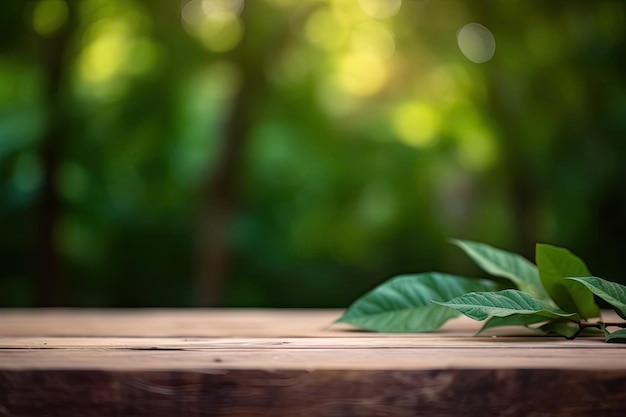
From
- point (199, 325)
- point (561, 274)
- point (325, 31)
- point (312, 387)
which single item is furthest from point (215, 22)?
point (312, 387)

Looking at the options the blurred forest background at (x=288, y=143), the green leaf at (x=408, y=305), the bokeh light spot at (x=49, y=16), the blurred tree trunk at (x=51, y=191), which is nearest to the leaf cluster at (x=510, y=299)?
the green leaf at (x=408, y=305)

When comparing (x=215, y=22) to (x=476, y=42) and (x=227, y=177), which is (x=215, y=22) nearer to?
(x=227, y=177)

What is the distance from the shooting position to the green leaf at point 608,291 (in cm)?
43

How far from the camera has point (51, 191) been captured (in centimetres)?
158

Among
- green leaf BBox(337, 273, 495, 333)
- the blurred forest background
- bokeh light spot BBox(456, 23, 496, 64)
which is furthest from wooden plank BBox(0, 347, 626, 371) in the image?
bokeh light spot BBox(456, 23, 496, 64)

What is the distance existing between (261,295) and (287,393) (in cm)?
128

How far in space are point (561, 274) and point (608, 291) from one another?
0.16ft

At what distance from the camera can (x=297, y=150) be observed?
1.63m

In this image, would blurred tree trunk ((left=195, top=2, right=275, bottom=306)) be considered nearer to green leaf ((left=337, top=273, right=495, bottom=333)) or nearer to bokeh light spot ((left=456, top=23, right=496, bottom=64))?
bokeh light spot ((left=456, top=23, right=496, bottom=64))

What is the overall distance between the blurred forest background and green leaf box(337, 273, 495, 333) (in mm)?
1077

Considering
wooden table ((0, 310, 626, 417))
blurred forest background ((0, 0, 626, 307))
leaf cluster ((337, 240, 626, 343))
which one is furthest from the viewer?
blurred forest background ((0, 0, 626, 307))

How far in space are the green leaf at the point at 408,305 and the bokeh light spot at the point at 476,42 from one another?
1201mm

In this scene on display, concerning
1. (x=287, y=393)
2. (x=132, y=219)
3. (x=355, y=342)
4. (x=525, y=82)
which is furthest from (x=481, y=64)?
(x=287, y=393)

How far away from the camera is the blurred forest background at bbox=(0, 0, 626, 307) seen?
1.58m
